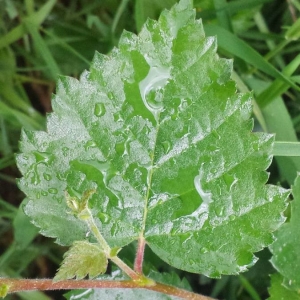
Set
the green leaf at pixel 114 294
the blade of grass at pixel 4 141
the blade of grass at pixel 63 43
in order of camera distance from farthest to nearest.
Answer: the blade of grass at pixel 4 141, the blade of grass at pixel 63 43, the green leaf at pixel 114 294

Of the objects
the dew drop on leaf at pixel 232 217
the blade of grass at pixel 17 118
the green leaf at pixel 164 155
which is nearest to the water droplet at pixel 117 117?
the green leaf at pixel 164 155

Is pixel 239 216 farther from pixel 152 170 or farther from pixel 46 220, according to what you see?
pixel 46 220

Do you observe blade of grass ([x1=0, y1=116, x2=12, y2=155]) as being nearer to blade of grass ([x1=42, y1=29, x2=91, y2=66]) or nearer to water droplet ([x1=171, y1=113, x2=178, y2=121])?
blade of grass ([x1=42, y1=29, x2=91, y2=66])

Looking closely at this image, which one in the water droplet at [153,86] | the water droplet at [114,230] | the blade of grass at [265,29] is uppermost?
the blade of grass at [265,29]

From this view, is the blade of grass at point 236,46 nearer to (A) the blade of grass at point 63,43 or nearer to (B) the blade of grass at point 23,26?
(A) the blade of grass at point 63,43

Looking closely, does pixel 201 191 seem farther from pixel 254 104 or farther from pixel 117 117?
pixel 254 104

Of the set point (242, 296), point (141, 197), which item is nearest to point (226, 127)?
point (141, 197)
